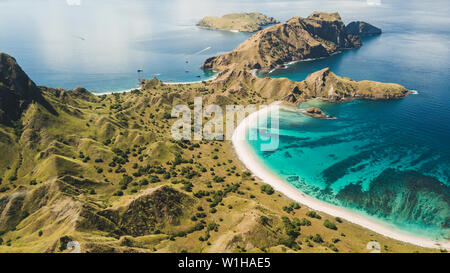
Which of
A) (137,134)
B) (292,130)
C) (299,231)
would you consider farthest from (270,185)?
(137,134)

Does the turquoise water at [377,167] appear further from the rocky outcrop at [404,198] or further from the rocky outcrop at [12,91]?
the rocky outcrop at [12,91]

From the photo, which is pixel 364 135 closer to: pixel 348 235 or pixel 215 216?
pixel 348 235

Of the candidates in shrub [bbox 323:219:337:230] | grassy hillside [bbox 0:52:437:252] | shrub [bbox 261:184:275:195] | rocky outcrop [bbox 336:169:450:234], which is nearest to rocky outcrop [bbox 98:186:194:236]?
grassy hillside [bbox 0:52:437:252]

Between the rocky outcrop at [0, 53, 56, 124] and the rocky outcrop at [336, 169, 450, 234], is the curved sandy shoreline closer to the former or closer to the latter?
the rocky outcrop at [336, 169, 450, 234]

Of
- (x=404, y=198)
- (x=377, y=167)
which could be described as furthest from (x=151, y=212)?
(x=377, y=167)

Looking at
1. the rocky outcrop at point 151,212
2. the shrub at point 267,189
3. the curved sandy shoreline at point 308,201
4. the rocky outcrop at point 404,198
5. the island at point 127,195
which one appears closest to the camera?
the island at point 127,195

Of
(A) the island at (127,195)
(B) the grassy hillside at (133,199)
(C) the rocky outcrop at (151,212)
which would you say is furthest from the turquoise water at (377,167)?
(C) the rocky outcrop at (151,212)

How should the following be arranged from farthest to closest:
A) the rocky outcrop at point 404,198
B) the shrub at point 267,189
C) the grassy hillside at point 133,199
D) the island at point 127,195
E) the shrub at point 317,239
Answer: the shrub at point 267,189 < the rocky outcrop at point 404,198 < the shrub at point 317,239 < the island at point 127,195 < the grassy hillside at point 133,199
